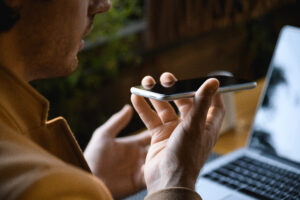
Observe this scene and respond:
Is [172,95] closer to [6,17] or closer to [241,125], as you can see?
[6,17]

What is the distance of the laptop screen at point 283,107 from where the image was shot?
1005mm

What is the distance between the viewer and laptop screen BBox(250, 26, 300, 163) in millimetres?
1005

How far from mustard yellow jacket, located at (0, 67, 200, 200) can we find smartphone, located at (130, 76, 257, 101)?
0.56ft

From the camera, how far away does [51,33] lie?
1.94 feet

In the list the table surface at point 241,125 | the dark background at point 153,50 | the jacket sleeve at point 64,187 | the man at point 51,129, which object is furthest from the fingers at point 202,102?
the dark background at point 153,50

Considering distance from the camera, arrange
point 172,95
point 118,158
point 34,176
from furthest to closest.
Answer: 1. point 118,158
2. point 172,95
3. point 34,176

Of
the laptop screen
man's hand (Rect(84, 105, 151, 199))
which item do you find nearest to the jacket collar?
man's hand (Rect(84, 105, 151, 199))

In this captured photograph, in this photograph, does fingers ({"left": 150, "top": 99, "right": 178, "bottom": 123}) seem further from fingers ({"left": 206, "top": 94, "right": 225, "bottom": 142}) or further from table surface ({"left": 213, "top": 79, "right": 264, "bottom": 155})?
table surface ({"left": 213, "top": 79, "right": 264, "bottom": 155})

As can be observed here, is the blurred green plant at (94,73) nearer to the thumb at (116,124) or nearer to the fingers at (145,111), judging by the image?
the thumb at (116,124)

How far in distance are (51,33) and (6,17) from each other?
7 centimetres

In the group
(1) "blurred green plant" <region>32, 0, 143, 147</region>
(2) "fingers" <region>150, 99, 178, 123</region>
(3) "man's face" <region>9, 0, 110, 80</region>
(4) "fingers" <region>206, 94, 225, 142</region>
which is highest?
(3) "man's face" <region>9, 0, 110, 80</region>

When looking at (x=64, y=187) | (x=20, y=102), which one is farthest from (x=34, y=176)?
(x=20, y=102)

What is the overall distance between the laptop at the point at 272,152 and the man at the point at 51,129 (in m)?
0.20

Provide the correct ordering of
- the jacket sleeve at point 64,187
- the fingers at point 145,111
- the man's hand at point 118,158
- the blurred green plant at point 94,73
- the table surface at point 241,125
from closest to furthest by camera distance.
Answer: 1. the jacket sleeve at point 64,187
2. the fingers at point 145,111
3. the man's hand at point 118,158
4. the table surface at point 241,125
5. the blurred green plant at point 94,73
